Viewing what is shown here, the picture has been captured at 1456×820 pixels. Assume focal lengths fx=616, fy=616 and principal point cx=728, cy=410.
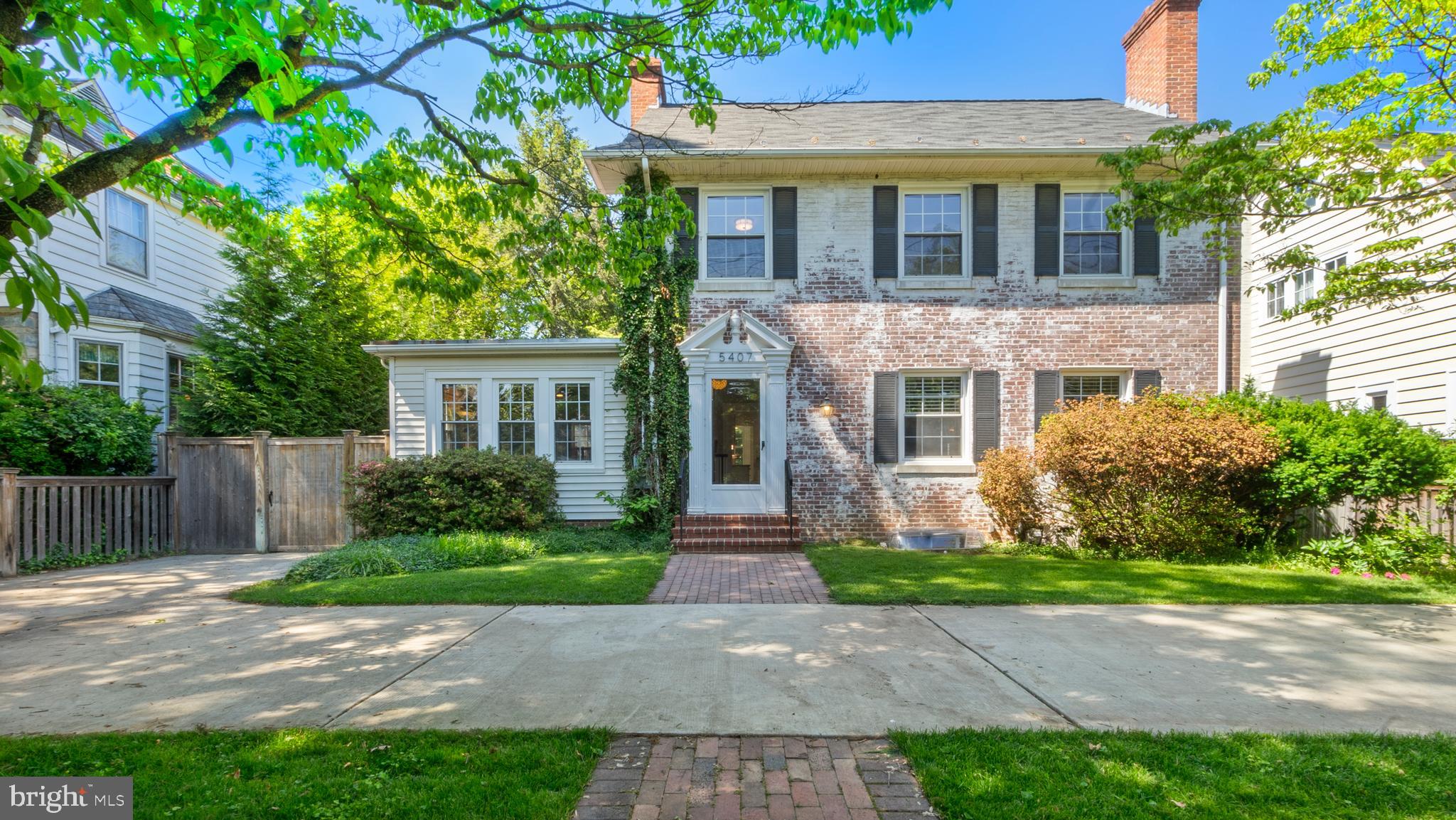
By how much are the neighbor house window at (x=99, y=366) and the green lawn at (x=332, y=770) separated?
1034cm

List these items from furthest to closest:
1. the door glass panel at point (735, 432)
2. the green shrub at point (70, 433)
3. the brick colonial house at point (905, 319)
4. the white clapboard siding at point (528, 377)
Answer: the white clapboard siding at point (528, 377) → the door glass panel at point (735, 432) → the brick colonial house at point (905, 319) → the green shrub at point (70, 433)

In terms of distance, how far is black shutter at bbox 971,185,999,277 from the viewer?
32.7 ft

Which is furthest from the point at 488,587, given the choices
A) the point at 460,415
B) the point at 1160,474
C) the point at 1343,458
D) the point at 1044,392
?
the point at 1343,458

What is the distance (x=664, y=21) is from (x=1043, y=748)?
5932 millimetres

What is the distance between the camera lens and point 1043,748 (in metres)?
3.00

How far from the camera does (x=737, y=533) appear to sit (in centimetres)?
928

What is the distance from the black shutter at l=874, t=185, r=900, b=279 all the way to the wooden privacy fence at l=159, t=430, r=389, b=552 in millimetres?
9110

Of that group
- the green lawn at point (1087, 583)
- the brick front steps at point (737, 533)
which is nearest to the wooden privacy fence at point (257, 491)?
the brick front steps at point (737, 533)

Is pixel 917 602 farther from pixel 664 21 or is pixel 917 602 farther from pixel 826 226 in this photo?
pixel 826 226

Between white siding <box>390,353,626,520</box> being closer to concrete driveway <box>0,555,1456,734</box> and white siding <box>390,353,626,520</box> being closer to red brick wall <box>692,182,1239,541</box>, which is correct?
red brick wall <box>692,182,1239,541</box>

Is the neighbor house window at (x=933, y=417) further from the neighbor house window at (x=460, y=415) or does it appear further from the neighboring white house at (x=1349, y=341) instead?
the neighbor house window at (x=460, y=415)

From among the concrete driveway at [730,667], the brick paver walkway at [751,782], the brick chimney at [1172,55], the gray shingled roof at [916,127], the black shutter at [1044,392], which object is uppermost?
the brick chimney at [1172,55]

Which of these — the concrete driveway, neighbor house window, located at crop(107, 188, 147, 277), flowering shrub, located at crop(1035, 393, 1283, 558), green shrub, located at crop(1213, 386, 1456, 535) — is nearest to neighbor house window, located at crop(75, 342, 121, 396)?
neighbor house window, located at crop(107, 188, 147, 277)

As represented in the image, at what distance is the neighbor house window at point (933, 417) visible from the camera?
10.1 metres
